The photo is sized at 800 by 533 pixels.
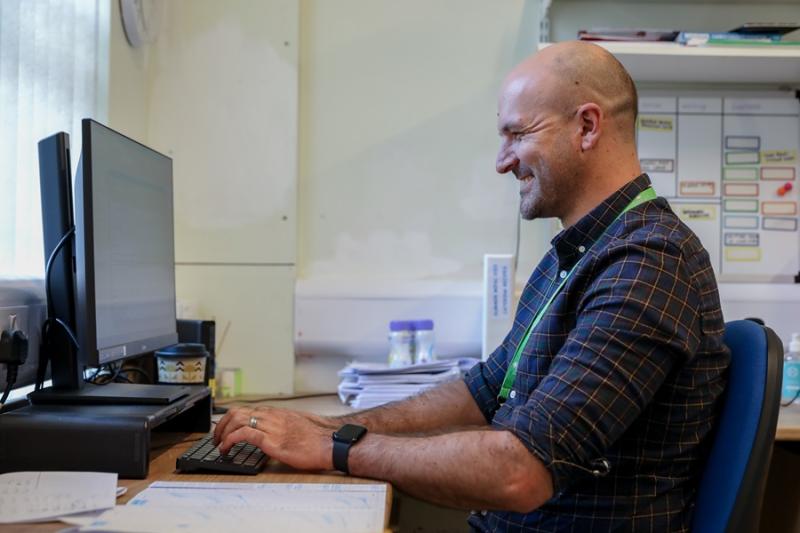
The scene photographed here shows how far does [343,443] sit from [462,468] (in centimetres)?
20

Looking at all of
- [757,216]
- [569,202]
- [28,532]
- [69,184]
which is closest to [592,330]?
[569,202]

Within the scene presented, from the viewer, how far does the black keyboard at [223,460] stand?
1137 mm

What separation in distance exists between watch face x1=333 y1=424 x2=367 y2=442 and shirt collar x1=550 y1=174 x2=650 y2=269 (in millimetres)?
485

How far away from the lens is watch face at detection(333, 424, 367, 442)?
1150mm

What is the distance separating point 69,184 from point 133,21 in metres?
0.94

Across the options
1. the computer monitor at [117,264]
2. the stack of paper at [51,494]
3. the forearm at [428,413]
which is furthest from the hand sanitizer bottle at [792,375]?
the stack of paper at [51,494]

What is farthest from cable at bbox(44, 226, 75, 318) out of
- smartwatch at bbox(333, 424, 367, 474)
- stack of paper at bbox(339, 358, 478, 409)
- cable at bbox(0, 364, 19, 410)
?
A: stack of paper at bbox(339, 358, 478, 409)

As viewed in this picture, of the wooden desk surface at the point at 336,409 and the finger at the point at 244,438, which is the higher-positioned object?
the finger at the point at 244,438

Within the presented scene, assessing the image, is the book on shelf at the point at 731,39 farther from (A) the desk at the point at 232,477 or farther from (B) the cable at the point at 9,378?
(B) the cable at the point at 9,378

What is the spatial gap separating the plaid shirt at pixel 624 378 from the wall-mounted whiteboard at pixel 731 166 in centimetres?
108

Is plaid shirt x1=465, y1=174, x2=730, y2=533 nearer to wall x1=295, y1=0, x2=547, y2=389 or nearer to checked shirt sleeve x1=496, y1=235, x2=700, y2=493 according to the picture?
checked shirt sleeve x1=496, y1=235, x2=700, y2=493

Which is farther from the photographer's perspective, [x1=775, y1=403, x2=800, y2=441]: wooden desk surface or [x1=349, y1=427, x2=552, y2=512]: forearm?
[x1=775, y1=403, x2=800, y2=441]: wooden desk surface

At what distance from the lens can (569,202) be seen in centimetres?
134

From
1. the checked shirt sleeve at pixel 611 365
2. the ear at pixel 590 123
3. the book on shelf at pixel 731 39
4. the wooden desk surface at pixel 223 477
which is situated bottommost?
the wooden desk surface at pixel 223 477
